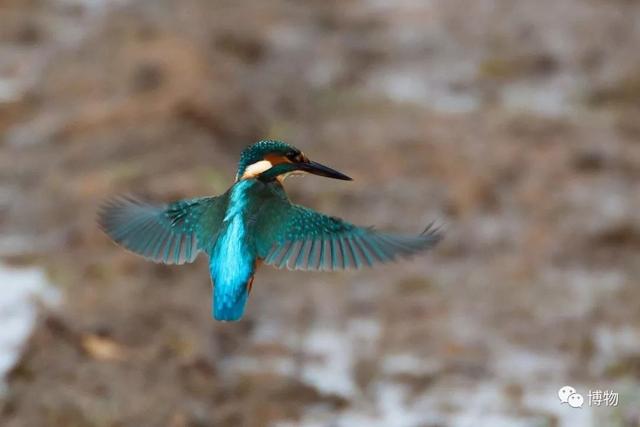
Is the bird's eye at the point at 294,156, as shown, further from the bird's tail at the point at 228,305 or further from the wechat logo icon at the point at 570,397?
the wechat logo icon at the point at 570,397

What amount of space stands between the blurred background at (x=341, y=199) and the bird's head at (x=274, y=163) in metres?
1.49

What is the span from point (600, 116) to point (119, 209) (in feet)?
14.3

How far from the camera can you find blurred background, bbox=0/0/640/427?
4.46m

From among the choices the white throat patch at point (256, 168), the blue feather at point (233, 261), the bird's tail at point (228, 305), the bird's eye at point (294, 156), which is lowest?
the bird's tail at point (228, 305)

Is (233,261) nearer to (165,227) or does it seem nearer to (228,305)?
(228,305)

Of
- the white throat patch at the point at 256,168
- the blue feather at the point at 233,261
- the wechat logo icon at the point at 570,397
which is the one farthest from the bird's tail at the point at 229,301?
the wechat logo icon at the point at 570,397

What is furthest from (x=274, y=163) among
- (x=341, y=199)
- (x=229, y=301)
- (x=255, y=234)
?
(x=341, y=199)

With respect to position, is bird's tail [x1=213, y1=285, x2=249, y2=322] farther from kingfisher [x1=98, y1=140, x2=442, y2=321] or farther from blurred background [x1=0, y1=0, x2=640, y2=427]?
blurred background [x1=0, y1=0, x2=640, y2=427]

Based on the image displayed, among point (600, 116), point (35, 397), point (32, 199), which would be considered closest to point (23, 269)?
point (32, 199)

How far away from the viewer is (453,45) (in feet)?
25.9

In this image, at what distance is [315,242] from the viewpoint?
3.02 m

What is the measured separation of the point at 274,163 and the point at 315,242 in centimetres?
27

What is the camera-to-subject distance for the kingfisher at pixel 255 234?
9.34 feet

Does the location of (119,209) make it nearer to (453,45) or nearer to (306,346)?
(306,346)
